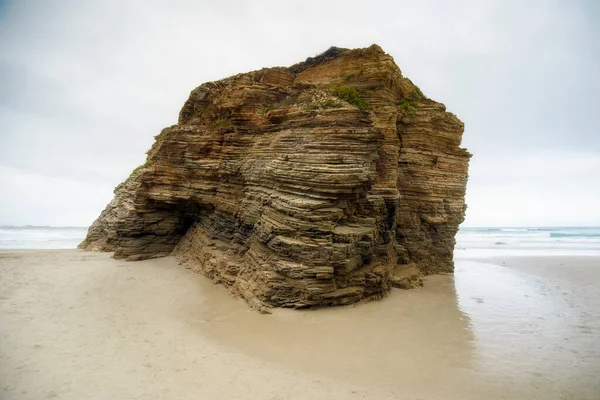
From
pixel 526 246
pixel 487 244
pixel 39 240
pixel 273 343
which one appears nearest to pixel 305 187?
pixel 273 343

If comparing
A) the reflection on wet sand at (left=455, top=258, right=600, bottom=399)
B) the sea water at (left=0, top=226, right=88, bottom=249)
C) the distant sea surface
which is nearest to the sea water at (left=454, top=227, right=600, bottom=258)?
the distant sea surface

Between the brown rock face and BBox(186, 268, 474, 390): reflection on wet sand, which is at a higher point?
the brown rock face

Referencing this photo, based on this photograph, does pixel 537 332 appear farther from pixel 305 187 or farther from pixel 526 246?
pixel 526 246

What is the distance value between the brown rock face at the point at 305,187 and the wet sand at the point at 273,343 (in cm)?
139

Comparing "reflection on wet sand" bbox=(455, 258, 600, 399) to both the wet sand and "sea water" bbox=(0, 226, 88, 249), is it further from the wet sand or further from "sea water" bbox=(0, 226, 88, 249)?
"sea water" bbox=(0, 226, 88, 249)

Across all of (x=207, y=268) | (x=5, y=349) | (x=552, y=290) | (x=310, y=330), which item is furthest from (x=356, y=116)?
(x=552, y=290)

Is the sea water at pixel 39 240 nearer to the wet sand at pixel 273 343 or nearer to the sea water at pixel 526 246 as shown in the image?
the wet sand at pixel 273 343

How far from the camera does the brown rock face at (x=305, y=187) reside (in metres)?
9.68

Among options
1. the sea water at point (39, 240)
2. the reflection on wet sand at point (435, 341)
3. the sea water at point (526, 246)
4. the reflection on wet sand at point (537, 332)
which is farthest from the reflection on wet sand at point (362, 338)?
the sea water at point (39, 240)

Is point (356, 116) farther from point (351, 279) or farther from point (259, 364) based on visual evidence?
point (259, 364)

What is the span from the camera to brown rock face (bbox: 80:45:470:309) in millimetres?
9680

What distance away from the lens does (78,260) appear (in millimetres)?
13984

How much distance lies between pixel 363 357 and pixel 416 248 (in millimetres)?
8596

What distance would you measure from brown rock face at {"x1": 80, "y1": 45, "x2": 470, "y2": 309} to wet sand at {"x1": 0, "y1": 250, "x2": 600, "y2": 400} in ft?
4.55
